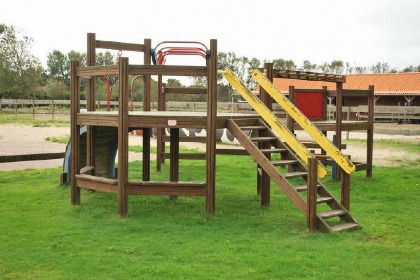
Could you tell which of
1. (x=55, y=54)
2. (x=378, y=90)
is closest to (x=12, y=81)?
(x=378, y=90)

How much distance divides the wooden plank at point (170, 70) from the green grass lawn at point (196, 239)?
2.24 meters

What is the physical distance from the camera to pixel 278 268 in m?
6.43

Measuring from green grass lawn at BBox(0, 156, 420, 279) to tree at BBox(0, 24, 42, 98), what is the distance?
46467 mm

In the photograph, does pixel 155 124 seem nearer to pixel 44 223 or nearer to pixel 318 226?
pixel 44 223

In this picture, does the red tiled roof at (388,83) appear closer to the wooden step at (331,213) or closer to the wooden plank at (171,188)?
the wooden plank at (171,188)

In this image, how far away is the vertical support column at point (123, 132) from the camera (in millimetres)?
9258

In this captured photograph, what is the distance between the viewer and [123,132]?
→ 9367mm

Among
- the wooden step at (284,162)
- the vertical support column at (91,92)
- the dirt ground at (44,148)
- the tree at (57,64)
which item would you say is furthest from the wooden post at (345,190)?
the tree at (57,64)

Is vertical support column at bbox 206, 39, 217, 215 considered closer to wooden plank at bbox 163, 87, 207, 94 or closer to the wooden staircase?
the wooden staircase

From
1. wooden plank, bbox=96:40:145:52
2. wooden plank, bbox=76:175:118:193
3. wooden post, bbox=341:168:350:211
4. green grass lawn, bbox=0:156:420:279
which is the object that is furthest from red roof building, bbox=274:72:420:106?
wooden post, bbox=341:168:350:211

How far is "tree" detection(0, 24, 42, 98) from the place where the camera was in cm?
5559

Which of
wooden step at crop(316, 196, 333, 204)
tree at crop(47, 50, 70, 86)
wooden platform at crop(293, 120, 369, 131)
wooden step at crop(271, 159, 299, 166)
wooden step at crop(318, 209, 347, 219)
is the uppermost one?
tree at crop(47, 50, 70, 86)

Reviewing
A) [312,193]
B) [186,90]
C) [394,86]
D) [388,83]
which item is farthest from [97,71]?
[388,83]

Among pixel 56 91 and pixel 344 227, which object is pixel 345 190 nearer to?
pixel 344 227
